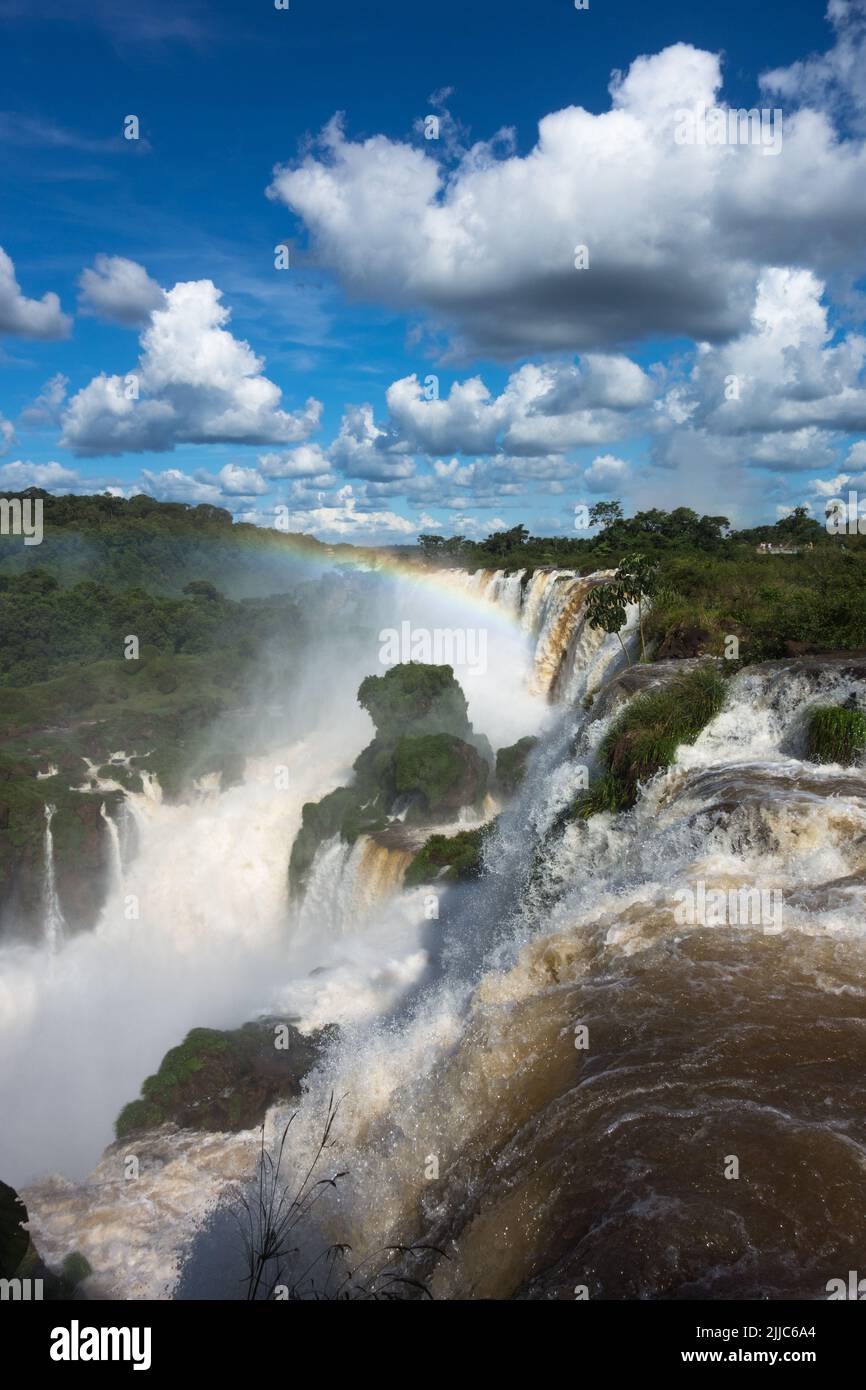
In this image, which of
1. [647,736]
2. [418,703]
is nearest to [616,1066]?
[647,736]

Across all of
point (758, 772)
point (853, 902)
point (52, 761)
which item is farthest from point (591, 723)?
point (52, 761)

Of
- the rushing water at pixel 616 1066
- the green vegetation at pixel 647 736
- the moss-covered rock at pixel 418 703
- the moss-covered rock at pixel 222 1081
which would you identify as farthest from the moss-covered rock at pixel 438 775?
the moss-covered rock at pixel 222 1081

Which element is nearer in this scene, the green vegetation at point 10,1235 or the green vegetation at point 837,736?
the green vegetation at point 10,1235

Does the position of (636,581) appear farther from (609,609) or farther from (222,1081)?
(222,1081)

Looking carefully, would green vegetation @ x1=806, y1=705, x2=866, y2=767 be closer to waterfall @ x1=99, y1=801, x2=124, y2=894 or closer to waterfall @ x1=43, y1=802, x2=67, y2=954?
waterfall @ x1=99, y1=801, x2=124, y2=894

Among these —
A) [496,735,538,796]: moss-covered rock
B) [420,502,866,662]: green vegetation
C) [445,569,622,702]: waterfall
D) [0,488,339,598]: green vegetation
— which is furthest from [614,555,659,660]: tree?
[0,488,339,598]: green vegetation

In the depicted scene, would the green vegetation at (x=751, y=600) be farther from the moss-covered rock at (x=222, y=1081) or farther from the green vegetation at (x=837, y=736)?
the moss-covered rock at (x=222, y=1081)

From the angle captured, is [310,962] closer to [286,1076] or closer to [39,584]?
[286,1076]
